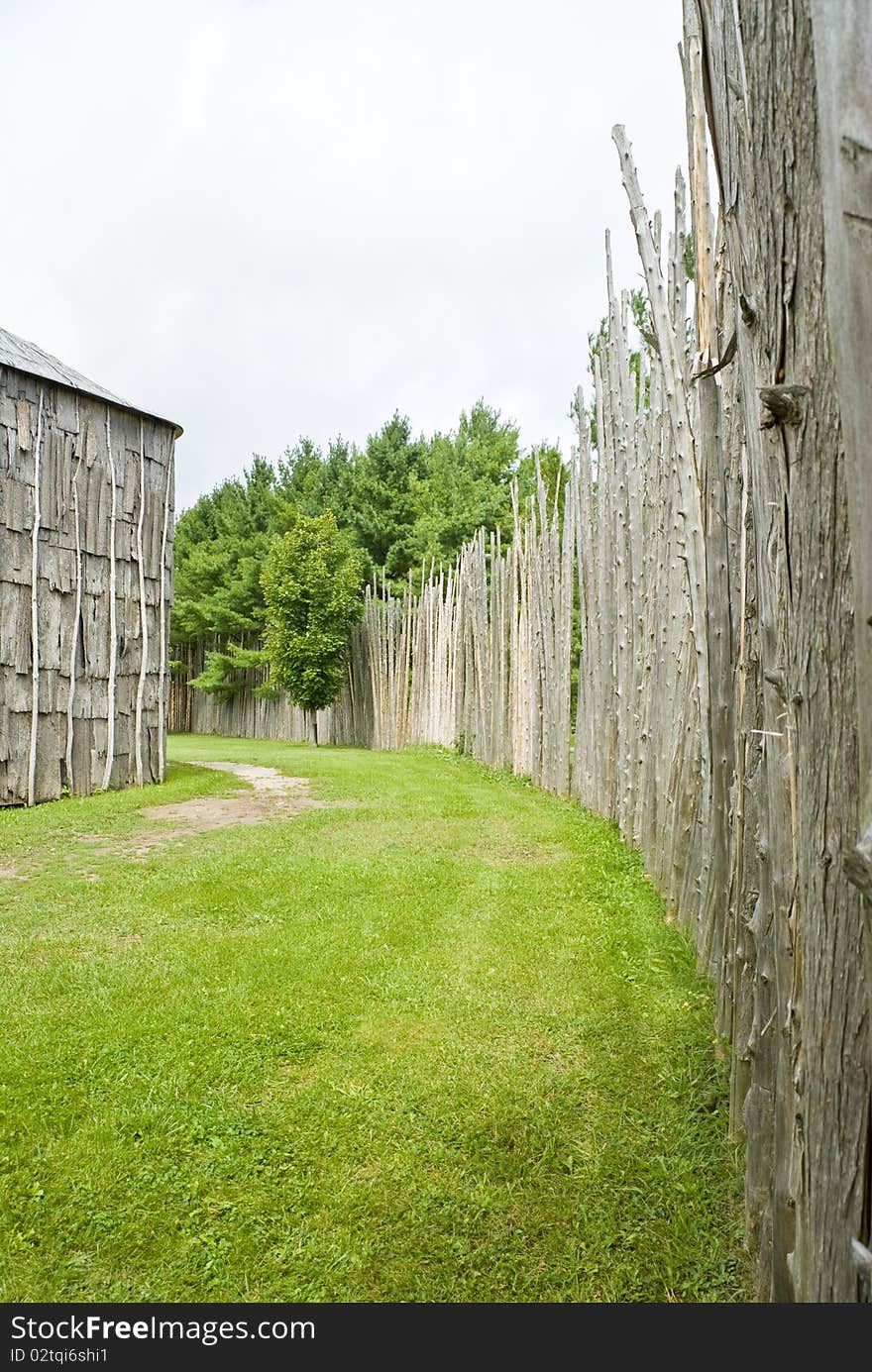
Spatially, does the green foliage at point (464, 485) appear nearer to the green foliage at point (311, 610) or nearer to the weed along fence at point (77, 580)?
the green foliage at point (311, 610)

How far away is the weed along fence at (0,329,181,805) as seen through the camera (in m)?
6.53

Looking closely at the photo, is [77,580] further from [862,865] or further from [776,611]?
[862,865]

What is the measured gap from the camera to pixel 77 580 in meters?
6.98

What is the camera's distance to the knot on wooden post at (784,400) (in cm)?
92

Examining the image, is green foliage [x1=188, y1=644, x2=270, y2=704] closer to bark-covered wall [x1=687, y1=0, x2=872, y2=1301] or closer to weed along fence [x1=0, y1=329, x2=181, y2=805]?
weed along fence [x1=0, y1=329, x2=181, y2=805]

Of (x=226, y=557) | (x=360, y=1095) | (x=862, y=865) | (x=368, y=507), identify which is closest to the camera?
(x=862, y=865)

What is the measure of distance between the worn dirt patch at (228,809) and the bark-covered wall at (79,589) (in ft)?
4.04

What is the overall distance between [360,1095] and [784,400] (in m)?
1.93

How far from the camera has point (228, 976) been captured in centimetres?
276

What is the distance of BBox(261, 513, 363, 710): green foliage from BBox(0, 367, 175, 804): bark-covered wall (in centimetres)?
541

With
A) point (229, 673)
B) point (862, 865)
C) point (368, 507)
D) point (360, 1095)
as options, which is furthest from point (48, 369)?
point (229, 673)

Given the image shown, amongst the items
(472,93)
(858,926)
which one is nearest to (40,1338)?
(858,926)

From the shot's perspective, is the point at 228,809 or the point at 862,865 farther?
the point at 228,809

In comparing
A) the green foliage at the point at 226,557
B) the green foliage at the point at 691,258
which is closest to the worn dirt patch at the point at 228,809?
the green foliage at the point at 691,258
